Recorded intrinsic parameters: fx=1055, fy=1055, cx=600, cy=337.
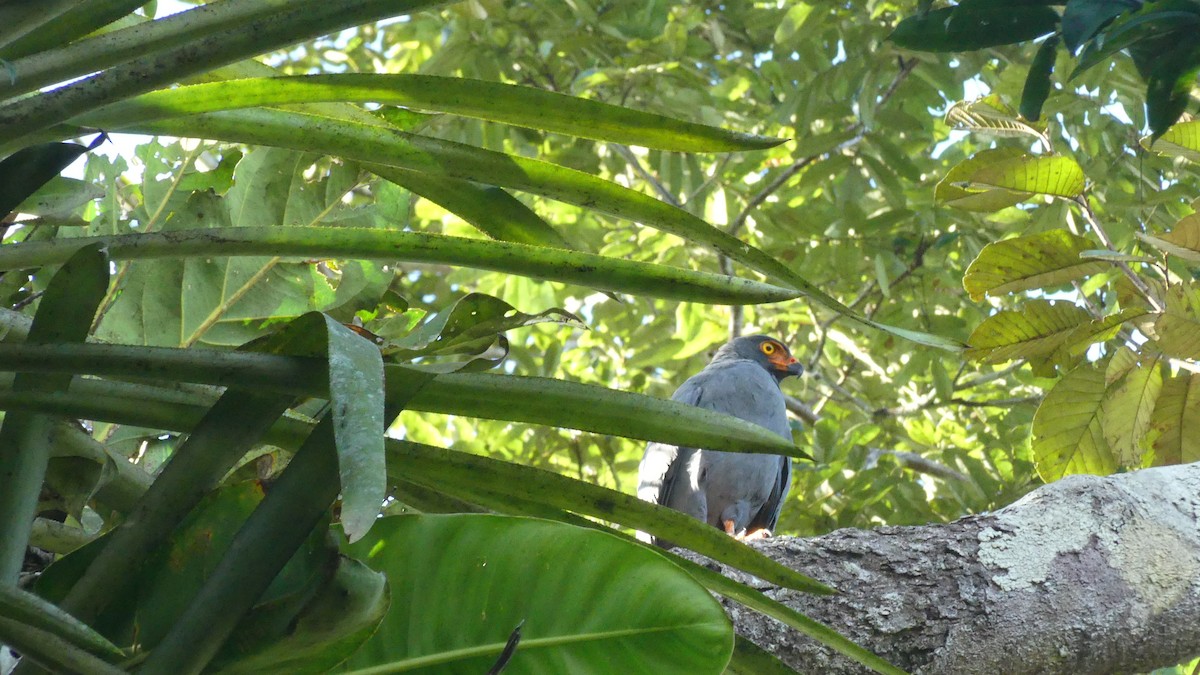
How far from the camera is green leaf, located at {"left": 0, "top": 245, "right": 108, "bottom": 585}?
0.83m

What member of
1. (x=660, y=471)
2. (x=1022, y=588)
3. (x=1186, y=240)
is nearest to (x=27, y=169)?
(x=1022, y=588)

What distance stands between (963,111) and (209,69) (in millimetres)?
2363

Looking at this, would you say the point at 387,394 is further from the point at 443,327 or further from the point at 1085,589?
the point at 1085,589

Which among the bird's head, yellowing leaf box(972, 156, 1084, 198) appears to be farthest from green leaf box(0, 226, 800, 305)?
the bird's head

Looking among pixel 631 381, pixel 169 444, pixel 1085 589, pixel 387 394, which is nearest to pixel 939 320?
pixel 631 381

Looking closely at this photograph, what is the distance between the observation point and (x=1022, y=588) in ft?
5.03

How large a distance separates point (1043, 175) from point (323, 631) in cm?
219

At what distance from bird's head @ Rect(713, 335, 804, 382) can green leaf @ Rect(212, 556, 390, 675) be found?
4.95 metres

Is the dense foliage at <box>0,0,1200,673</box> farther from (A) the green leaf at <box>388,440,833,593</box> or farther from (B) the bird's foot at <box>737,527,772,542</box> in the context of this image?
(B) the bird's foot at <box>737,527,772,542</box>

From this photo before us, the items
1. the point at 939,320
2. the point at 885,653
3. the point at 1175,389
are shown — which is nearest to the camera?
the point at 885,653

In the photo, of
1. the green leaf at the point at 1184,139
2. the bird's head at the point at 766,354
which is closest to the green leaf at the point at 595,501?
the green leaf at the point at 1184,139

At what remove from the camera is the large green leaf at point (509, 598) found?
2.92 feet

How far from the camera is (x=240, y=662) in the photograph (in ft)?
2.56

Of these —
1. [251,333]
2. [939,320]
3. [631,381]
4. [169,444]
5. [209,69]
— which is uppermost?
[209,69]
